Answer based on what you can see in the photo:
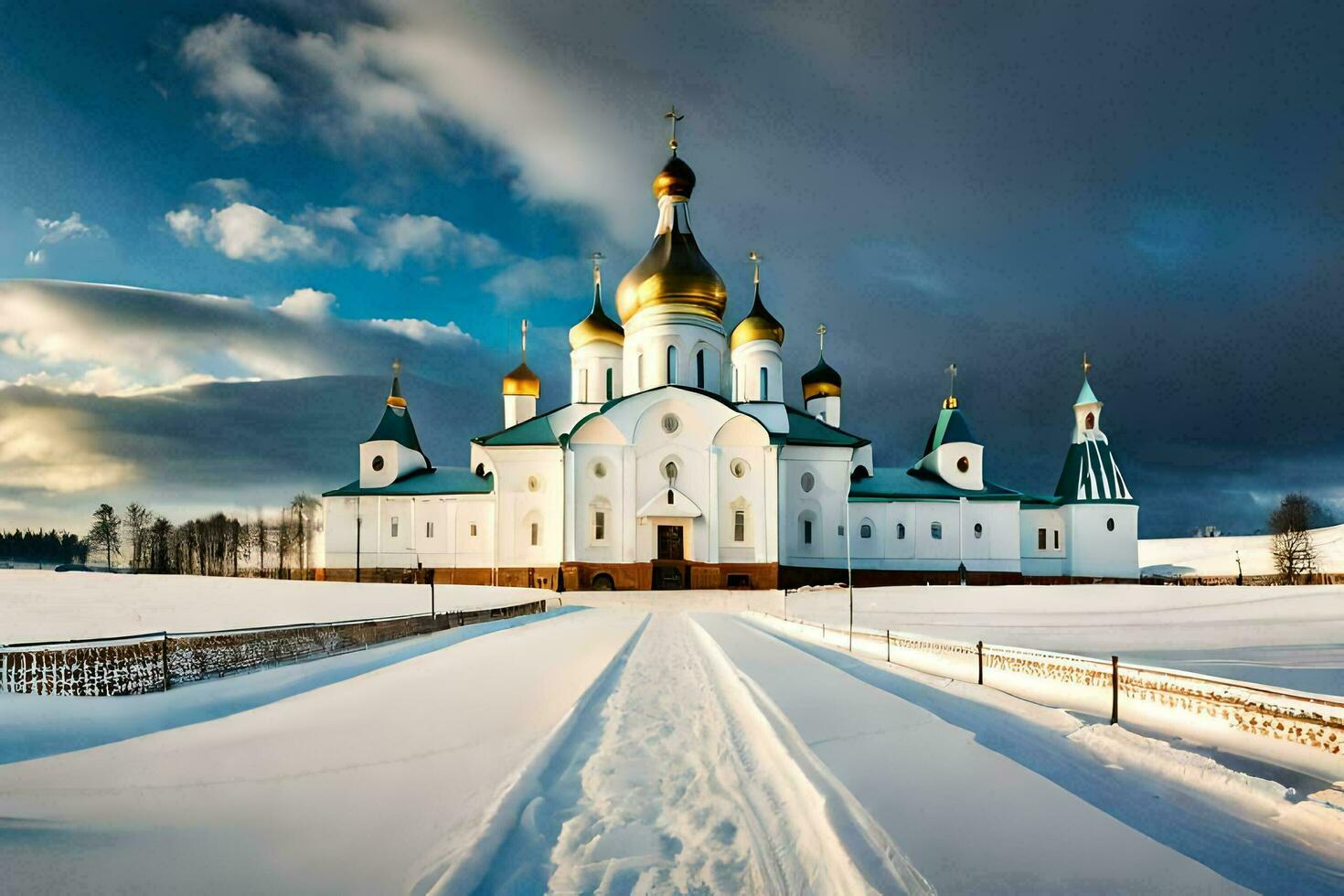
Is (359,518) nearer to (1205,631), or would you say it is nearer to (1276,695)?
(1205,631)

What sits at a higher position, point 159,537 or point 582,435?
point 582,435

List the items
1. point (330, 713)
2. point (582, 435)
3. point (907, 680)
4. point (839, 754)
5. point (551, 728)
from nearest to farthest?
point (839, 754)
point (551, 728)
point (330, 713)
point (907, 680)
point (582, 435)

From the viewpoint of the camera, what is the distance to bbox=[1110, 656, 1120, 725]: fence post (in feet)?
26.5

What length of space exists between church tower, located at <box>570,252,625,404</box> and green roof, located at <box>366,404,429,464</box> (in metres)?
10.9

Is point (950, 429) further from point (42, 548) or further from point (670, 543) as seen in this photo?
point (42, 548)

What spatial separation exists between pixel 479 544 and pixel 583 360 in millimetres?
13385

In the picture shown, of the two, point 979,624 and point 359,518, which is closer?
point 979,624

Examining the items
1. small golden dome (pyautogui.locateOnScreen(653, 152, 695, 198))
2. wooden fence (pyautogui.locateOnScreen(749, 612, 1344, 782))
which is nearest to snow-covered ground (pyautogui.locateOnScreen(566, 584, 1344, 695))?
wooden fence (pyautogui.locateOnScreen(749, 612, 1344, 782))

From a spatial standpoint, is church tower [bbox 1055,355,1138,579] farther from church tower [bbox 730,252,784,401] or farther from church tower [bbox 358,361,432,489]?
church tower [bbox 358,361,432,489]

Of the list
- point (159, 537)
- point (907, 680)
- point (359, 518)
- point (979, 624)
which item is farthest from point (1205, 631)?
point (159, 537)

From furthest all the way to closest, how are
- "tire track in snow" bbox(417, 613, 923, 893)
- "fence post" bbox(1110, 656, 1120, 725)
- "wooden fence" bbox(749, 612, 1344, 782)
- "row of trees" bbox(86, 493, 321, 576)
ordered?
"row of trees" bbox(86, 493, 321, 576) → "fence post" bbox(1110, 656, 1120, 725) → "wooden fence" bbox(749, 612, 1344, 782) → "tire track in snow" bbox(417, 613, 923, 893)

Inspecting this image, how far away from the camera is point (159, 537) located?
68.2 metres

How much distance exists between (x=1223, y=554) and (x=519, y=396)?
78836 mm

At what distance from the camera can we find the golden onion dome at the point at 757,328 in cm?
4631
